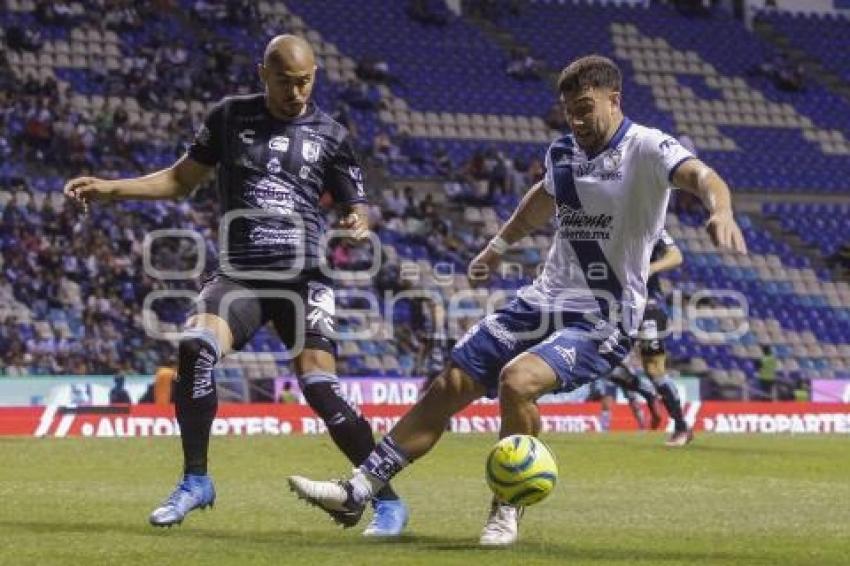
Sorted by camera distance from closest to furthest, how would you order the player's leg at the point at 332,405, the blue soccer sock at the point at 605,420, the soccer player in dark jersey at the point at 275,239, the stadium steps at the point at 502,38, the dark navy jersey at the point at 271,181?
the soccer player in dark jersey at the point at 275,239
the player's leg at the point at 332,405
the dark navy jersey at the point at 271,181
the blue soccer sock at the point at 605,420
the stadium steps at the point at 502,38

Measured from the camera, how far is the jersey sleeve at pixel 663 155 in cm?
875

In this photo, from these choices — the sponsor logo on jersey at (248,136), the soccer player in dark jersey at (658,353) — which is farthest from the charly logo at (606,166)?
the soccer player in dark jersey at (658,353)

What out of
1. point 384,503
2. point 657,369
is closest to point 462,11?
point 657,369

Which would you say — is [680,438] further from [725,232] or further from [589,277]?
[725,232]

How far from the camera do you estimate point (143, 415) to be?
25453 millimetres

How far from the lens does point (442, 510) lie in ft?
37.6

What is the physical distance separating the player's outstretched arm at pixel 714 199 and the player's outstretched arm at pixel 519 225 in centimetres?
122

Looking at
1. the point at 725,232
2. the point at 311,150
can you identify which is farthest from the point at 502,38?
the point at 725,232

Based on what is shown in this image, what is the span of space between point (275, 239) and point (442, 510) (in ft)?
8.25

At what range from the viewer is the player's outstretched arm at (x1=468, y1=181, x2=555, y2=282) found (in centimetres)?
980

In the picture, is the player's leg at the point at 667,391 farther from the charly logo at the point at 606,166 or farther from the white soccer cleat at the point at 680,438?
the charly logo at the point at 606,166

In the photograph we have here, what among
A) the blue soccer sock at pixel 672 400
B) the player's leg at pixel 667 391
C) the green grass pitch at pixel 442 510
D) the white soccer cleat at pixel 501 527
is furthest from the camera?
the blue soccer sock at pixel 672 400

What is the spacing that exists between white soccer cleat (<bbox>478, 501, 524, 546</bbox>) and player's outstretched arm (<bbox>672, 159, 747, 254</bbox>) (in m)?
1.93

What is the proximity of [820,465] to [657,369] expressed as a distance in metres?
3.43
